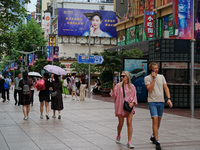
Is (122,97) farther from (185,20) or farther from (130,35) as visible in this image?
(130,35)

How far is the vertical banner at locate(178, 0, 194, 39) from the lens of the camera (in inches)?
652

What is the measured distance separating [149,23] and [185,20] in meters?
23.7

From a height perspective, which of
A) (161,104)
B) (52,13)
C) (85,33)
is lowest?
(161,104)

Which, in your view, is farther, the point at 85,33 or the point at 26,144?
the point at 85,33

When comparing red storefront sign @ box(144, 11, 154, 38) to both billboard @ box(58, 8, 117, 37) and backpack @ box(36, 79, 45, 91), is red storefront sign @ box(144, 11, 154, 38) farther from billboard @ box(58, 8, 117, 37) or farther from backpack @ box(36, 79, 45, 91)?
billboard @ box(58, 8, 117, 37)

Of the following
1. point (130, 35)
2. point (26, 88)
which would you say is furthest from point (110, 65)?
point (26, 88)

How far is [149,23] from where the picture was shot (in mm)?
40188

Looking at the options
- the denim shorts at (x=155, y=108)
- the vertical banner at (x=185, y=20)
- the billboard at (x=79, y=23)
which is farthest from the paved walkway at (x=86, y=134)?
the billboard at (x=79, y=23)

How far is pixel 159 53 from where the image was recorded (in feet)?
66.8

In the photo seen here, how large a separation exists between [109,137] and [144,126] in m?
2.65

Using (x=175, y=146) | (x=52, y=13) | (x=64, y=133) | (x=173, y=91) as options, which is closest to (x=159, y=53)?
(x=173, y=91)

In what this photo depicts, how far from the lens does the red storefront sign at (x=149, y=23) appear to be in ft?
132

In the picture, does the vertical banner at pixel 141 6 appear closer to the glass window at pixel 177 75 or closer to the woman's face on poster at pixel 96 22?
the glass window at pixel 177 75

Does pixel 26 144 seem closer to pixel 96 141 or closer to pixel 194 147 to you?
pixel 96 141
